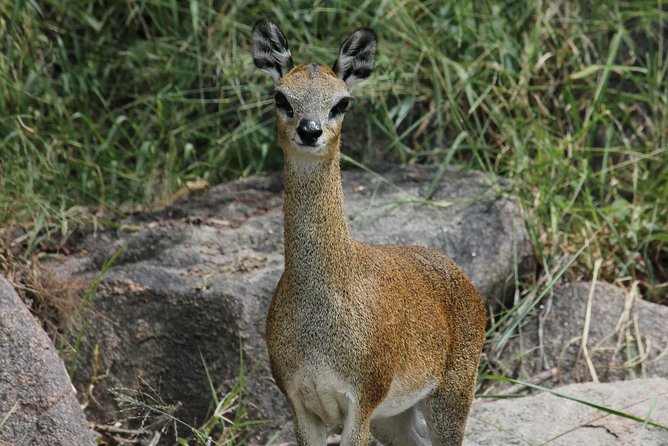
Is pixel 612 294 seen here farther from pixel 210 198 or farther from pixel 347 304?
pixel 347 304

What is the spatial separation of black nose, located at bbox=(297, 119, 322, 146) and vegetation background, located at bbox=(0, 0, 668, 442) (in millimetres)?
3024

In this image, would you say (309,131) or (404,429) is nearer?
(309,131)

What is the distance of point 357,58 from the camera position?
14.4ft

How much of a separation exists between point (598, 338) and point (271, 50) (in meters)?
3.20

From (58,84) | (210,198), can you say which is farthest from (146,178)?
(58,84)

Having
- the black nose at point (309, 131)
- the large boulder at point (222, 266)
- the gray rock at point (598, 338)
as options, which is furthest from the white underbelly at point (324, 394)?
the gray rock at point (598, 338)

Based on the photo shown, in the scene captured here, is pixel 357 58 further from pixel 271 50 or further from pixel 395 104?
pixel 395 104

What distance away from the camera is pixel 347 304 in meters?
4.15

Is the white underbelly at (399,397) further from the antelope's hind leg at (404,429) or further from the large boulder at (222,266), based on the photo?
the large boulder at (222,266)

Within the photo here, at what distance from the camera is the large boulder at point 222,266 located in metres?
5.77

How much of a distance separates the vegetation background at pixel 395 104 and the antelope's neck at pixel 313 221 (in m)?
2.79

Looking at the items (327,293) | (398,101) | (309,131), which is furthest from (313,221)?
(398,101)

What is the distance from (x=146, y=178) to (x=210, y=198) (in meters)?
0.54

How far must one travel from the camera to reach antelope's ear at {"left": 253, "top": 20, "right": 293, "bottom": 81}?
14.3ft
